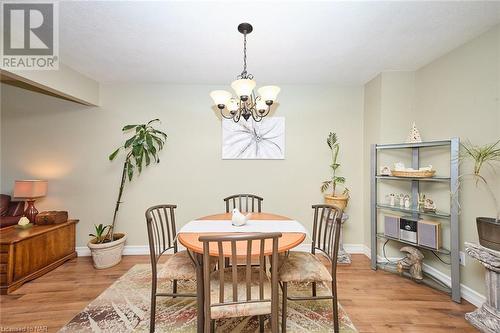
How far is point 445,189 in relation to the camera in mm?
2283

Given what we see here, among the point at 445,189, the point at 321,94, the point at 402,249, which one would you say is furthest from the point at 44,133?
the point at 445,189

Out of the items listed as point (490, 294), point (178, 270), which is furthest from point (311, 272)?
point (490, 294)

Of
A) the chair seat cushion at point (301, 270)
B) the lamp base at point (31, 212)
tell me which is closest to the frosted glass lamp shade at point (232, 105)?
the chair seat cushion at point (301, 270)

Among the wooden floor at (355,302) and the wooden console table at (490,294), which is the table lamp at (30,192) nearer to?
A: the wooden floor at (355,302)

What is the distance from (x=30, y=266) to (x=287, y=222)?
2.91 m

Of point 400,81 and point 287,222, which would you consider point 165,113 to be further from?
point 400,81

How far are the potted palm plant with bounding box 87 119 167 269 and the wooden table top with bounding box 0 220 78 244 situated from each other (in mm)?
488

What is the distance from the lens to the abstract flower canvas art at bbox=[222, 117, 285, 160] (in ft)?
10.1

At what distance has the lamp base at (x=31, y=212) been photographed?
2711mm

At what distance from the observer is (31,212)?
2723 millimetres

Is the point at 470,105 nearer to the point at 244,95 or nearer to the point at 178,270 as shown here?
the point at 244,95

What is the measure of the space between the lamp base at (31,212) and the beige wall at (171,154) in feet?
0.84

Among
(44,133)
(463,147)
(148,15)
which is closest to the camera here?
(148,15)

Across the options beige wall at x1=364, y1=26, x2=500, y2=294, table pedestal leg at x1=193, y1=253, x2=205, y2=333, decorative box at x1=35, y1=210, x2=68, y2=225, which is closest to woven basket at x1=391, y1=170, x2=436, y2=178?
beige wall at x1=364, y1=26, x2=500, y2=294
